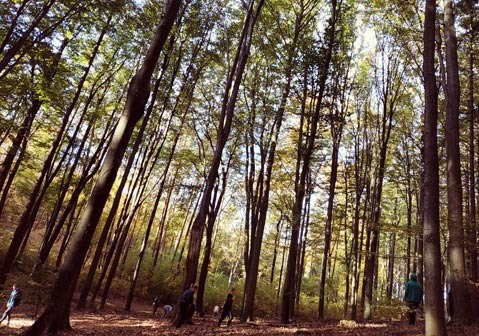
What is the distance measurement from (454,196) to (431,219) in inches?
143

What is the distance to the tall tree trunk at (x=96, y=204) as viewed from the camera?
5.16m

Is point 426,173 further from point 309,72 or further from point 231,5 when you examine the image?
point 231,5

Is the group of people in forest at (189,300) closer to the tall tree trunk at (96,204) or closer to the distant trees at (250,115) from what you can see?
the distant trees at (250,115)

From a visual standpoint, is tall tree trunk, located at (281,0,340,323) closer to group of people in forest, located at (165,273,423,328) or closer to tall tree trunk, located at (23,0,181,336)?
group of people in forest, located at (165,273,423,328)

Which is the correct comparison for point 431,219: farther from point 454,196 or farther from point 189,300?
point 189,300

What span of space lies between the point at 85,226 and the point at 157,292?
1916cm

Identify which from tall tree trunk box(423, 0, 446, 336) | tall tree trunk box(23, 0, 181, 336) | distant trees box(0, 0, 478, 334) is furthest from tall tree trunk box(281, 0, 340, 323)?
tall tree trunk box(23, 0, 181, 336)

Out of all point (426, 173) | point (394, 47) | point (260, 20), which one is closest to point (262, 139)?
point (260, 20)

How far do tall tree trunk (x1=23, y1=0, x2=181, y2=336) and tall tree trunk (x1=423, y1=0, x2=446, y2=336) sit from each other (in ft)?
19.0

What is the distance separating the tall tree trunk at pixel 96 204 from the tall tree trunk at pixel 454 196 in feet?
23.5

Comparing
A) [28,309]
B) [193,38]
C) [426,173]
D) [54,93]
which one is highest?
[193,38]

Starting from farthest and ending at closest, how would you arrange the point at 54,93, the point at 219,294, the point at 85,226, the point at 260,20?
the point at 219,294 < the point at 260,20 < the point at 54,93 < the point at 85,226

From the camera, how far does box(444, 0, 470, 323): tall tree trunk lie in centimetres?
781

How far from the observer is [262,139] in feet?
53.1
